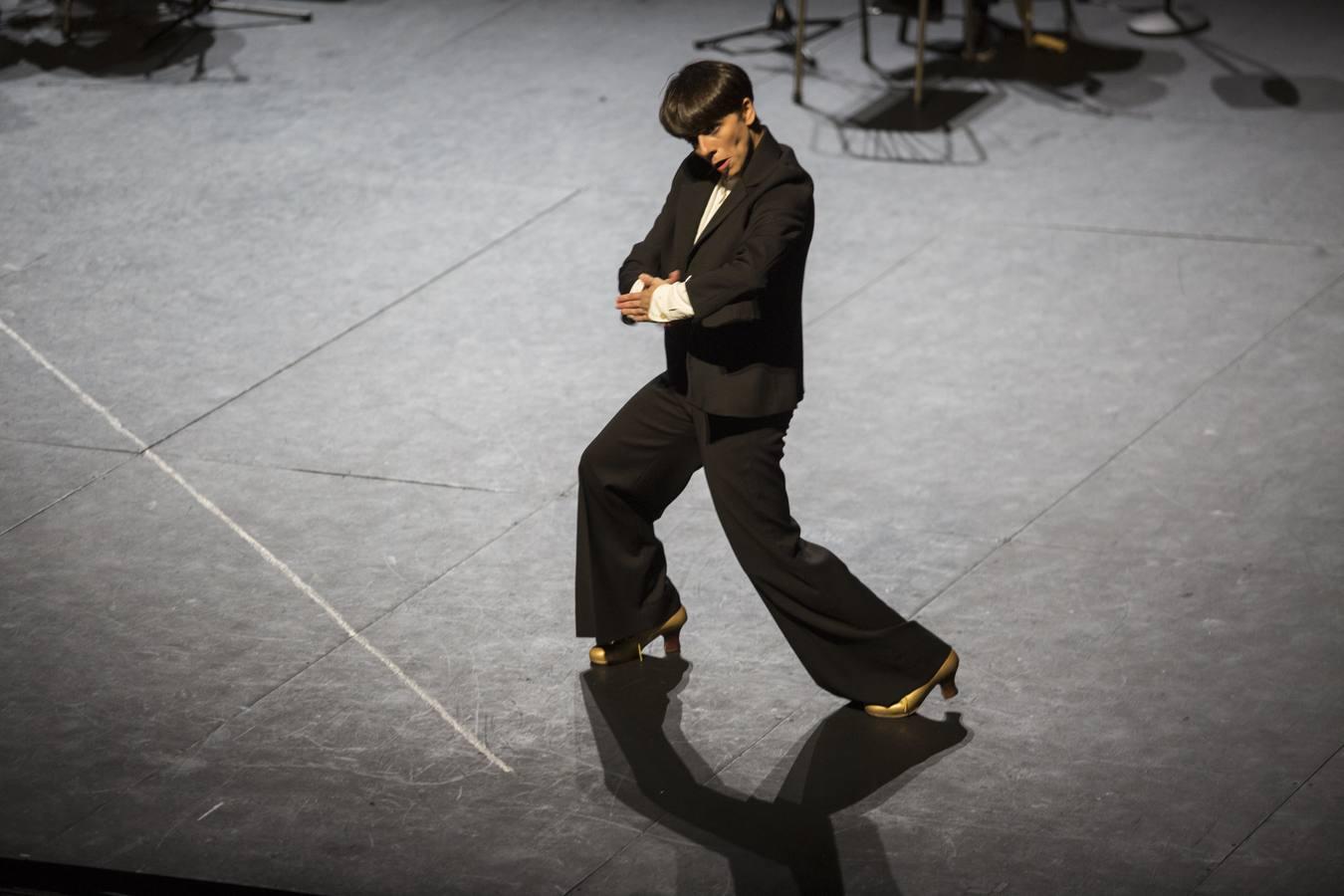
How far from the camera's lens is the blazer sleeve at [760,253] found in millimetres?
4047

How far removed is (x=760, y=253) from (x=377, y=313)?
3476 mm

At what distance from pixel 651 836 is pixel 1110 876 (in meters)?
1.10

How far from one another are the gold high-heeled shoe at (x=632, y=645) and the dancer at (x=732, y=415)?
0.12 meters

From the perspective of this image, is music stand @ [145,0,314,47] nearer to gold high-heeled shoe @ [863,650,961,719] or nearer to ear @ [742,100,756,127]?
ear @ [742,100,756,127]

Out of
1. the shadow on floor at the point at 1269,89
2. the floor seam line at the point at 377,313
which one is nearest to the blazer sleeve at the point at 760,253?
the floor seam line at the point at 377,313

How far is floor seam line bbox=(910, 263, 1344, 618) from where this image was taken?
5.28 m

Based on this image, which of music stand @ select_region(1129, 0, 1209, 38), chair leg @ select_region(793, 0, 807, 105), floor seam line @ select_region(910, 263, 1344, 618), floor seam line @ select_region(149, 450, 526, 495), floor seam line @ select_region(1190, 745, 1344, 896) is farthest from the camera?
music stand @ select_region(1129, 0, 1209, 38)

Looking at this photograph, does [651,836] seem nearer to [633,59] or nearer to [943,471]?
[943,471]

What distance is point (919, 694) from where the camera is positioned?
14.9 ft

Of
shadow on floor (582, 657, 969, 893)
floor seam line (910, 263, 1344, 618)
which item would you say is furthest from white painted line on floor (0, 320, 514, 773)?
floor seam line (910, 263, 1344, 618)

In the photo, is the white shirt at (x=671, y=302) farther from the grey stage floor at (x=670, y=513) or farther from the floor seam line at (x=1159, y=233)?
the floor seam line at (x=1159, y=233)

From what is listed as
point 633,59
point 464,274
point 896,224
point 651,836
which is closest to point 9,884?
point 651,836

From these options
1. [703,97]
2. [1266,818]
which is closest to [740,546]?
[703,97]

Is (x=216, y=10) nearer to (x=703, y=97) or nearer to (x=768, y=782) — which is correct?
(x=703, y=97)
